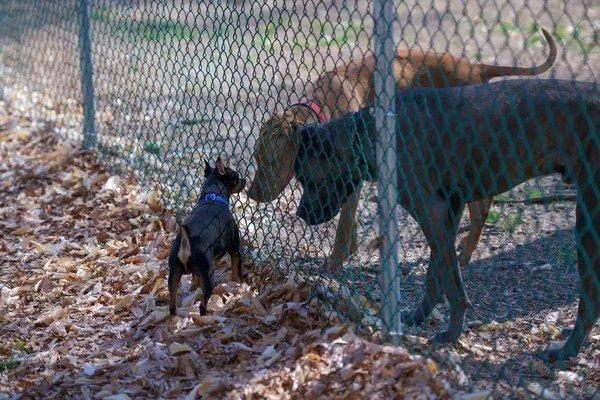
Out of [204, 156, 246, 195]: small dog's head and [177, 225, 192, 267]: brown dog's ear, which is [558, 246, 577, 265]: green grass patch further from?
[177, 225, 192, 267]: brown dog's ear

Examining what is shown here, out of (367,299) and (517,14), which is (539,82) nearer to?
(517,14)

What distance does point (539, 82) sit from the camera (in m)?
4.09

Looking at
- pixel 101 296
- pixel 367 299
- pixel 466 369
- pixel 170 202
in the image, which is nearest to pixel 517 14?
pixel 466 369

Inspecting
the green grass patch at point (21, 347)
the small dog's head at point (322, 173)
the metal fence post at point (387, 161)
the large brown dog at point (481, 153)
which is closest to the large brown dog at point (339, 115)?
the small dog's head at point (322, 173)

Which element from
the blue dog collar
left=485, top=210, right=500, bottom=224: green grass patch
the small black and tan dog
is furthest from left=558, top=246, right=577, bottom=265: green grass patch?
the blue dog collar

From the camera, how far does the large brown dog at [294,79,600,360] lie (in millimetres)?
3990

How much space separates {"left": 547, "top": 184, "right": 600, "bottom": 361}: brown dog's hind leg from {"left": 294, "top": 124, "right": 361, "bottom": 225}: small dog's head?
1.13 m

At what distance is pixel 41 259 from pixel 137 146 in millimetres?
1443

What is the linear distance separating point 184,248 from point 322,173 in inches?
31.7

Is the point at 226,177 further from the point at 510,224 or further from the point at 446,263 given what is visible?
the point at 510,224

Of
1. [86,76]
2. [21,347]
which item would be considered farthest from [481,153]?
[86,76]

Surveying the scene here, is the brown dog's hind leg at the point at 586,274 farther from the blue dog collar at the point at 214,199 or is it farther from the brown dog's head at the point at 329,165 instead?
the blue dog collar at the point at 214,199

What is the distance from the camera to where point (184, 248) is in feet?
15.6

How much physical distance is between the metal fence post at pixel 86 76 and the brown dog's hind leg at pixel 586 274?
461cm
